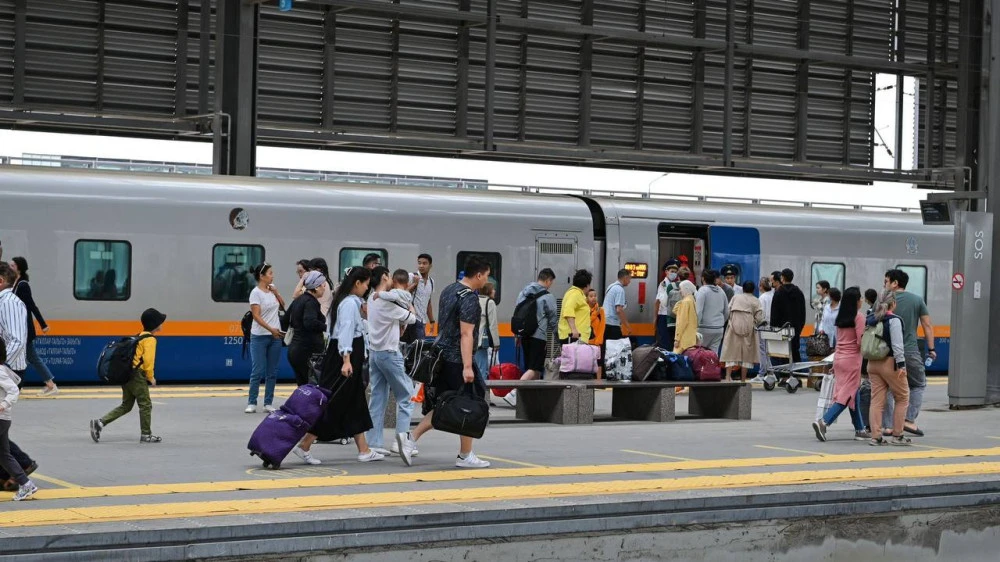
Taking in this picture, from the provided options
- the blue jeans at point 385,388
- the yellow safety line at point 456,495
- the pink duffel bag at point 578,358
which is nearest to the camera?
the yellow safety line at point 456,495

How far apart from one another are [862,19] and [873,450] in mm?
21509

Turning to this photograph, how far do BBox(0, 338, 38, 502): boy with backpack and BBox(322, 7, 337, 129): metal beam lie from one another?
18281mm

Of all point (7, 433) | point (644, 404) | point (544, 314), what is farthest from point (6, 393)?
point (544, 314)

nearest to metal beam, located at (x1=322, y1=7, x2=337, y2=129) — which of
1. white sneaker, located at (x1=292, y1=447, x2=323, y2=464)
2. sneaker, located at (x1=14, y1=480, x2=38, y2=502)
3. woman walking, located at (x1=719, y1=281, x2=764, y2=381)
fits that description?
woman walking, located at (x1=719, y1=281, x2=764, y2=381)

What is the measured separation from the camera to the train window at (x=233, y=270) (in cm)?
1933

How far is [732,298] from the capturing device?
2023 centimetres

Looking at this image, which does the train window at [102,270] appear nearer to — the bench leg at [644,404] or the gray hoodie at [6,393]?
the bench leg at [644,404]

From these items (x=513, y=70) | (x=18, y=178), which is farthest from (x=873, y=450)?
(x=513, y=70)

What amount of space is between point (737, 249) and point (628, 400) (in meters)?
7.95

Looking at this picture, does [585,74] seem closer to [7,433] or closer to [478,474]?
[478,474]

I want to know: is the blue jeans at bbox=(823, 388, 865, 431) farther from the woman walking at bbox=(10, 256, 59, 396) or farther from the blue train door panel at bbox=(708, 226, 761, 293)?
the blue train door panel at bbox=(708, 226, 761, 293)

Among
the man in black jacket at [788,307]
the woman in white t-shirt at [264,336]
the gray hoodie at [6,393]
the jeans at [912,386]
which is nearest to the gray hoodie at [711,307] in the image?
the man in black jacket at [788,307]

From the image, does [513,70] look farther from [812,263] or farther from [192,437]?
[192,437]

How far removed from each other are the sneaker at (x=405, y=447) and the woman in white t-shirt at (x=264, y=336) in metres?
4.24
